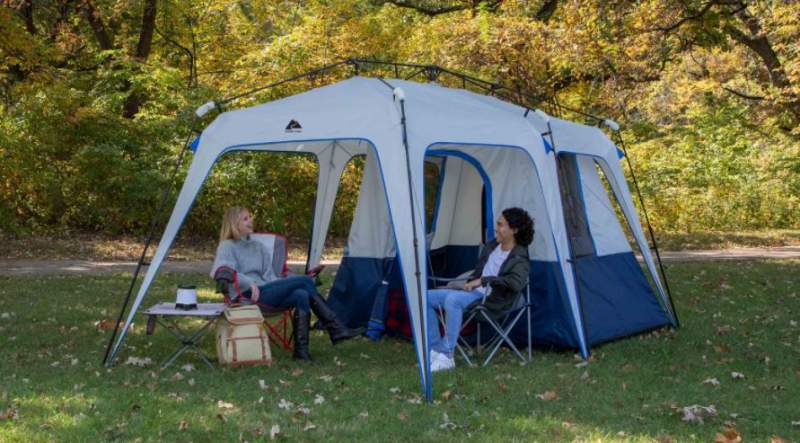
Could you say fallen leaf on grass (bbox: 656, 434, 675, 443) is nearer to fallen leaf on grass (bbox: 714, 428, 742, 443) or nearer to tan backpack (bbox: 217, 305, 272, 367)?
fallen leaf on grass (bbox: 714, 428, 742, 443)

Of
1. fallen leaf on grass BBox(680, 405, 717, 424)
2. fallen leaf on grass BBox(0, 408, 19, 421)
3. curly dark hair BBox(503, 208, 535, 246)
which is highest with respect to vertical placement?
curly dark hair BBox(503, 208, 535, 246)

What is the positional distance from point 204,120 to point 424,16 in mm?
4776

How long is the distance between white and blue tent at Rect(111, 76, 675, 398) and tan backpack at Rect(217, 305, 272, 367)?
0.56 meters

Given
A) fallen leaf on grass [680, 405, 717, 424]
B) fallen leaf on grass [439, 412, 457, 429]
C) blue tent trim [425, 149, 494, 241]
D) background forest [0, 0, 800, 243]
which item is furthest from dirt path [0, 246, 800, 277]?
fallen leaf on grass [680, 405, 717, 424]

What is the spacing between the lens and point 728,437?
4.36 meters

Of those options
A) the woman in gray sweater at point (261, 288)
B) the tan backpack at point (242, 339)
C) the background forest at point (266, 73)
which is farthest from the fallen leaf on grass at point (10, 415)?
the background forest at point (266, 73)

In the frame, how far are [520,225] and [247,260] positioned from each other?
1901mm

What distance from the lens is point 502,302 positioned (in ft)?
20.7

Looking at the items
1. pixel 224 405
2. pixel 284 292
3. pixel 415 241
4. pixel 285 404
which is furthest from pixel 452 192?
pixel 224 405

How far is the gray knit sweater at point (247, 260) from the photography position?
21.3 feet

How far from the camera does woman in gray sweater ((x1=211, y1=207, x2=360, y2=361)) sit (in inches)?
247

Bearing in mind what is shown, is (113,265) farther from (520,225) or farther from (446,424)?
(446,424)

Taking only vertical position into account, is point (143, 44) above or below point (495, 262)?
above

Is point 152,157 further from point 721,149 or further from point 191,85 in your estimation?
point 721,149
